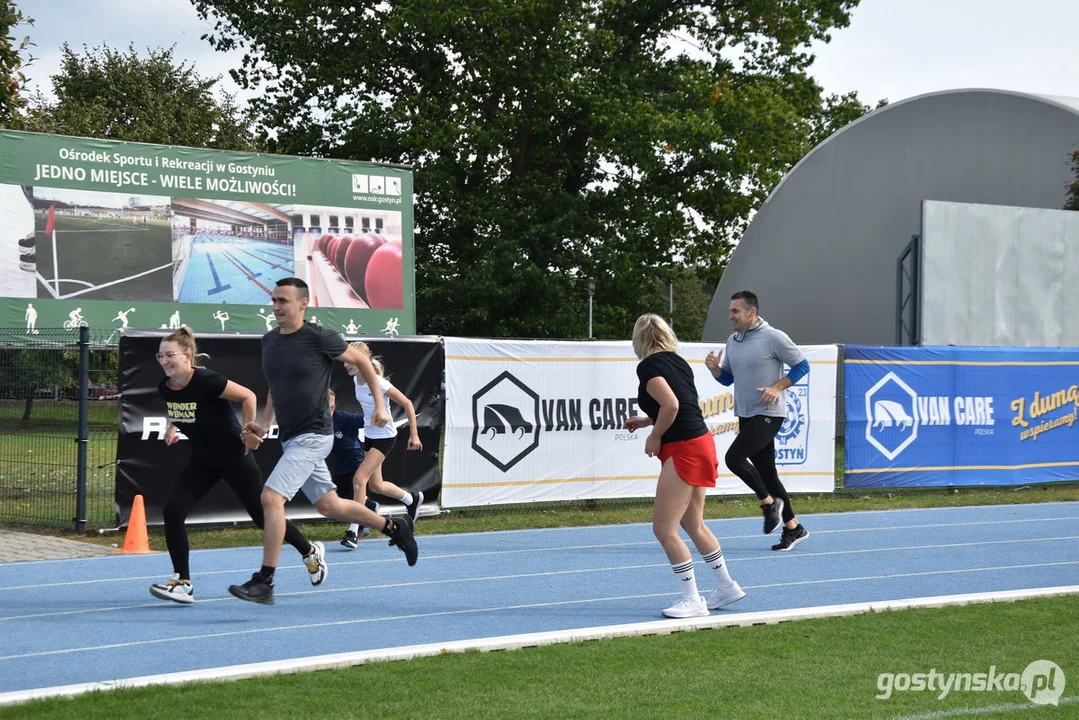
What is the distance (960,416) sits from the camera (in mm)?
17547

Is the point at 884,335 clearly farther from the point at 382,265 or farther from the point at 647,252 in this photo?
the point at 382,265

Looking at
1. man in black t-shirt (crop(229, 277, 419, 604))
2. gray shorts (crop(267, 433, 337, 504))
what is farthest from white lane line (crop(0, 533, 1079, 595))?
gray shorts (crop(267, 433, 337, 504))

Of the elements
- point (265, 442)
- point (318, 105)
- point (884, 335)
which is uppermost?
point (318, 105)

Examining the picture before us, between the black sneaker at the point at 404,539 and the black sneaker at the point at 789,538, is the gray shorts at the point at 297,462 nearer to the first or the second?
the black sneaker at the point at 404,539

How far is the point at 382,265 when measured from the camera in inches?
899

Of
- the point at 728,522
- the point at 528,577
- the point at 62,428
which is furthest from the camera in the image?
the point at 728,522

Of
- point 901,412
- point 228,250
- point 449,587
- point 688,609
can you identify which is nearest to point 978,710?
point 688,609

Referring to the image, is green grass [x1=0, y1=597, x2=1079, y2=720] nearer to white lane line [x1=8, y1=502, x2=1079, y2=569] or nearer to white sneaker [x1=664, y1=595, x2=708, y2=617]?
white sneaker [x1=664, y1=595, x2=708, y2=617]

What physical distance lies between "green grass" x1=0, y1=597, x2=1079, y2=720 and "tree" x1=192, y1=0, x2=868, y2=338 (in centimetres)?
2560

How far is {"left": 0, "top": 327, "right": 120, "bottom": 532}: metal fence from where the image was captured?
12.3 meters

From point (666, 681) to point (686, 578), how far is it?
5.83 ft

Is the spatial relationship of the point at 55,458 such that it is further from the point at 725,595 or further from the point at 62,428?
the point at 725,595

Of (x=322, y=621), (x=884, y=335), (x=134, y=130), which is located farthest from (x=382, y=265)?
(x=134, y=130)

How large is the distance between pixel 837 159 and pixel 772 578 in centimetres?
2371
